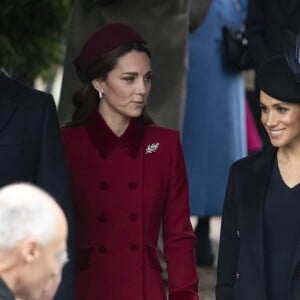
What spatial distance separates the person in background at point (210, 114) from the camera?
755 centimetres

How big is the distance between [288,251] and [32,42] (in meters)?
3.40

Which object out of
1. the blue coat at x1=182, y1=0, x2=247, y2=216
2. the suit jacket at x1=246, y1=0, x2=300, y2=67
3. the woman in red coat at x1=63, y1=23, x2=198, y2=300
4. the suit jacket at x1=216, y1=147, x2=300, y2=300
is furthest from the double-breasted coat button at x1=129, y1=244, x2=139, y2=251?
the blue coat at x1=182, y1=0, x2=247, y2=216

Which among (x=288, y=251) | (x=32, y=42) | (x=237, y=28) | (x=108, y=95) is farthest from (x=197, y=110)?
(x=288, y=251)

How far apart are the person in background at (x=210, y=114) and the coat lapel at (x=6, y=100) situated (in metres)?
2.96

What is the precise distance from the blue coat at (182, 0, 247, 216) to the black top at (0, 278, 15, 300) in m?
4.42

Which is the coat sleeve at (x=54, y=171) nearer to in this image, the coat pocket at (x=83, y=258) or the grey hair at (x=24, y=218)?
the coat pocket at (x=83, y=258)

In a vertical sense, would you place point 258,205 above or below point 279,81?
below

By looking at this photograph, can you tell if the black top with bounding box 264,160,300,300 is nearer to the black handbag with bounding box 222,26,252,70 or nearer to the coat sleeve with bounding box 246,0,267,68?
the coat sleeve with bounding box 246,0,267,68

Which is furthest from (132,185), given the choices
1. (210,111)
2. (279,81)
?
(210,111)

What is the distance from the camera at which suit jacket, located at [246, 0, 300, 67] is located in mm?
6543

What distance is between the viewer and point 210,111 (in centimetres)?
768

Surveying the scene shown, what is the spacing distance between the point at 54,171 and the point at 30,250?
4.41 feet

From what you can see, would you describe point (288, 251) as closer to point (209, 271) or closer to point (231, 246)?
point (231, 246)

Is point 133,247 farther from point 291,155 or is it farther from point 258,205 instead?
point 291,155
